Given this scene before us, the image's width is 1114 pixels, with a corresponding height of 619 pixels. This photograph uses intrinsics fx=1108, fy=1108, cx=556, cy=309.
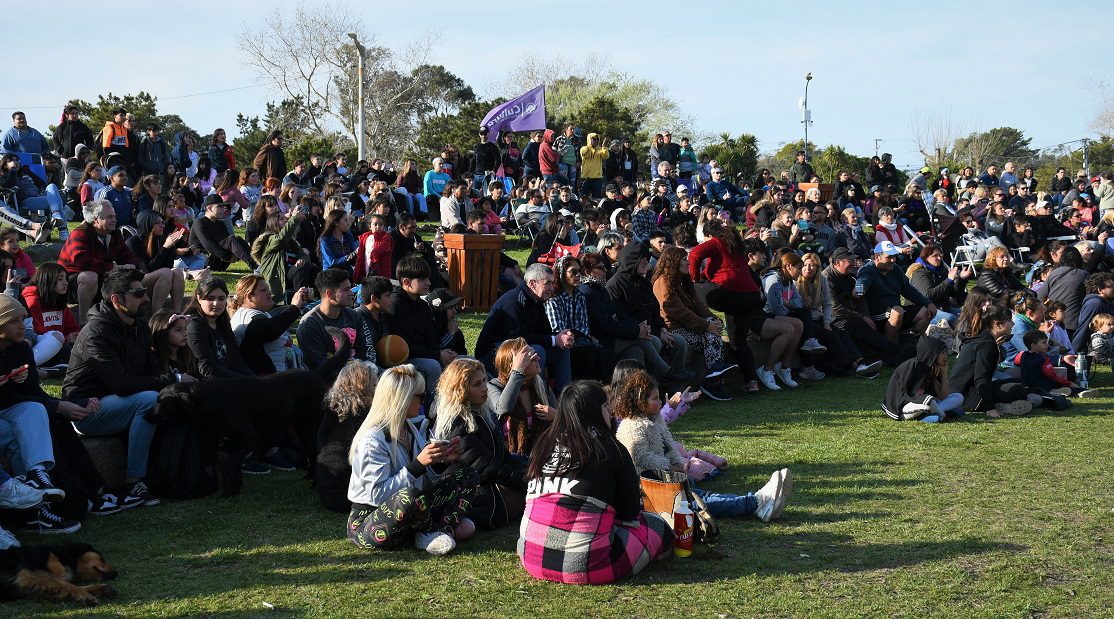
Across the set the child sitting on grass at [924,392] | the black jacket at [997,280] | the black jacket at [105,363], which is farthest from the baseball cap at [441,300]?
the black jacket at [997,280]

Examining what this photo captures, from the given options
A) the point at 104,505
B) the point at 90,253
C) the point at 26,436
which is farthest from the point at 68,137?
the point at 26,436

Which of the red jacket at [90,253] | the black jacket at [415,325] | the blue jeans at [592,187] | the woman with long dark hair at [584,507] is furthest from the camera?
the blue jeans at [592,187]

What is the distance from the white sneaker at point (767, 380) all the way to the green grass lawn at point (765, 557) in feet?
9.41

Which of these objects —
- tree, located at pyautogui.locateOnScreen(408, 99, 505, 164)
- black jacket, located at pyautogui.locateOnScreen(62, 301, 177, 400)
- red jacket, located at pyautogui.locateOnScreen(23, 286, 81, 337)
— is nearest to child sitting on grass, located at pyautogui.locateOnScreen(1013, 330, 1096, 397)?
black jacket, located at pyautogui.locateOnScreen(62, 301, 177, 400)

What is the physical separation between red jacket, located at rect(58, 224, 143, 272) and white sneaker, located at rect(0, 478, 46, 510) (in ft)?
15.8

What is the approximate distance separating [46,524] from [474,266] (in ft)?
Answer: 26.2

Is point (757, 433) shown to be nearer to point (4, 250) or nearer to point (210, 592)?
point (210, 592)

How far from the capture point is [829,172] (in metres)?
36.9

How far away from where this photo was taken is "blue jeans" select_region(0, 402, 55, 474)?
20.0 feet

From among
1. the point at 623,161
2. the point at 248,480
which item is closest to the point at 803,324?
the point at 248,480

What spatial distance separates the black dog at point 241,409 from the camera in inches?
270

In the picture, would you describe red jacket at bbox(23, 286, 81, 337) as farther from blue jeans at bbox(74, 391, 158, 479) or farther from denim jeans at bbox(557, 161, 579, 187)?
denim jeans at bbox(557, 161, 579, 187)

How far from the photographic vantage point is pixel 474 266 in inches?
539

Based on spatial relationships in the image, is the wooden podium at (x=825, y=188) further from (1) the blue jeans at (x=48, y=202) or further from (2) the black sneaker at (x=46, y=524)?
(2) the black sneaker at (x=46, y=524)
